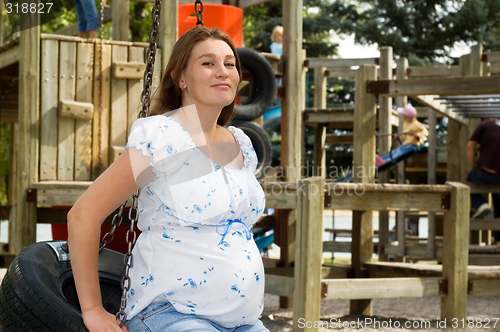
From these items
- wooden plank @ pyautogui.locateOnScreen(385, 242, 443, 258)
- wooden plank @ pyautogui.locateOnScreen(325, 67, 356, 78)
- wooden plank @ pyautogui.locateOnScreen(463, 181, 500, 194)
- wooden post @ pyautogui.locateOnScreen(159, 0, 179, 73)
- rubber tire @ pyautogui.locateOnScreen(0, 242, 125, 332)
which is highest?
wooden plank @ pyautogui.locateOnScreen(325, 67, 356, 78)

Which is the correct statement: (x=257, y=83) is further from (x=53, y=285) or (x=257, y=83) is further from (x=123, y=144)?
(x=53, y=285)

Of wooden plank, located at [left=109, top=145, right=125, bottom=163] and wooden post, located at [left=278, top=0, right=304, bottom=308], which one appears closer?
wooden plank, located at [left=109, top=145, right=125, bottom=163]

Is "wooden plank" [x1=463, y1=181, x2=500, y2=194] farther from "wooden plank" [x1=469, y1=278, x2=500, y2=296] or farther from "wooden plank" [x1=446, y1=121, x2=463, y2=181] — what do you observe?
"wooden plank" [x1=469, y1=278, x2=500, y2=296]

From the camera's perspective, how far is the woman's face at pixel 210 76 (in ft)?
6.87

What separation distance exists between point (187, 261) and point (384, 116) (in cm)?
750

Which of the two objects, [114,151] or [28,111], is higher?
[28,111]

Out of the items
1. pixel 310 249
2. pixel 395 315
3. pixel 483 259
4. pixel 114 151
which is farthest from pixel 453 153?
pixel 114 151

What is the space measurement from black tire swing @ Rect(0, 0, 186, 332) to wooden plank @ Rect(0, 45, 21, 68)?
137 inches

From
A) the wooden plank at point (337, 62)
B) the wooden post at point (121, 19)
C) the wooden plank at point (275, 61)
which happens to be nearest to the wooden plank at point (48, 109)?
the wooden post at point (121, 19)

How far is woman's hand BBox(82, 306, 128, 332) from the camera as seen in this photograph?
6.08 feet

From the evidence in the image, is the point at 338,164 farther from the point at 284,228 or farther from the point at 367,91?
the point at 367,91

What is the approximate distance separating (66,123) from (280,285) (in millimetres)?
2372

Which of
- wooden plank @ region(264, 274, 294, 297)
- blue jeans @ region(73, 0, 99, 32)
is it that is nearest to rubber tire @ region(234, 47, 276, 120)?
blue jeans @ region(73, 0, 99, 32)

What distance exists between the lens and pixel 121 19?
7.09 metres
